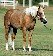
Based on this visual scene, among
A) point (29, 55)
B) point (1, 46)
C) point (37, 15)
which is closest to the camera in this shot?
point (29, 55)

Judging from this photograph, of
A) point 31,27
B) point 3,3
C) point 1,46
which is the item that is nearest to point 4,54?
point 31,27

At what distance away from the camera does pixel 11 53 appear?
12.6 meters

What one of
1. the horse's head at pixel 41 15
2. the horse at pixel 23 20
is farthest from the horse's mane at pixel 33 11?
the horse's head at pixel 41 15

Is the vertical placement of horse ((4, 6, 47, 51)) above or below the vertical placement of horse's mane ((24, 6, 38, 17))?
below

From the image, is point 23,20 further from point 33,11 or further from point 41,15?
point 41,15

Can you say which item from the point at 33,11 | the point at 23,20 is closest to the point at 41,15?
the point at 33,11

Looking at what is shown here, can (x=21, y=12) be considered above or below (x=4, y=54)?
above

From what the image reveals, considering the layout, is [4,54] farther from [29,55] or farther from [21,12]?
[21,12]

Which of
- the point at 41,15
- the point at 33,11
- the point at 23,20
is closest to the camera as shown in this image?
the point at 41,15

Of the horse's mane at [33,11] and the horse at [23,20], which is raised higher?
the horse's mane at [33,11]

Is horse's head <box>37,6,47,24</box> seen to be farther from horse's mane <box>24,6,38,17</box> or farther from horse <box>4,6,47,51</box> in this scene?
horse's mane <box>24,6,38,17</box>

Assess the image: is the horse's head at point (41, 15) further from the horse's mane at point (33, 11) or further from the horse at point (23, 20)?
the horse's mane at point (33, 11)

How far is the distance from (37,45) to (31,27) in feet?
8.08

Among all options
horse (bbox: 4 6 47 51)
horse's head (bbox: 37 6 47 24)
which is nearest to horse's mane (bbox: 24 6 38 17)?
horse (bbox: 4 6 47 51)
